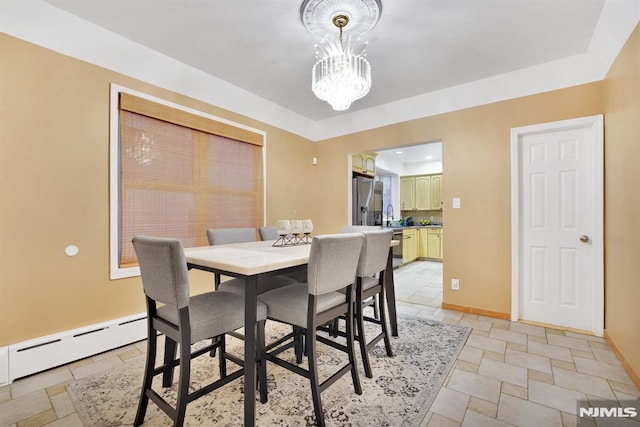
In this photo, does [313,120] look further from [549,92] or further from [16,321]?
[16,321]

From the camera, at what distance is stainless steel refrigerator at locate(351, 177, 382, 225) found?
4820mm

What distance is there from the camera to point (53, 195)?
7.06ft

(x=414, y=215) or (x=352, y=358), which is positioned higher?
(x=414, y=215)

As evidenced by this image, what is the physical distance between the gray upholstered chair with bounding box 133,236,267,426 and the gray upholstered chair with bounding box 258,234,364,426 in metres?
0.14

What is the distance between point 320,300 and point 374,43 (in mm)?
2246

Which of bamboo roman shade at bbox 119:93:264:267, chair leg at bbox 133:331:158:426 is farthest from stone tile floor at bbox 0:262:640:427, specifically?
bamboo roman shade at bbox 119:93:264:267

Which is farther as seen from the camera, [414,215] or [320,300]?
[414,215]

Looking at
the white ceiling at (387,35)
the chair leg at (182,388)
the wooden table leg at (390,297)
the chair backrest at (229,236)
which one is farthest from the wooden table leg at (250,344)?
the white ceiling at (387,35)

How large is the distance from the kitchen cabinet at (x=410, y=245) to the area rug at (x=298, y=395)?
3733 mm

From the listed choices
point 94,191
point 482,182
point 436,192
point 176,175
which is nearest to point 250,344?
point 94,191

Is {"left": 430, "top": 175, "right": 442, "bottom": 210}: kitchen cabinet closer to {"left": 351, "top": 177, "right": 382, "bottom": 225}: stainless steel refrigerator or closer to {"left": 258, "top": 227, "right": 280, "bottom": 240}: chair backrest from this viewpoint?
{"left": 351, "top": 177, "right": 382, "bottom": 225}: stainless steel refrigerator

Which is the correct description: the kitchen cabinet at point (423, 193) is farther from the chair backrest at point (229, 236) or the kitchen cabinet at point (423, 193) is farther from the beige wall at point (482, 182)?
the chair backrest at point (229, 236)

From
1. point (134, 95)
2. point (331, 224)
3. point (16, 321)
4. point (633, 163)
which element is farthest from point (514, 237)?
point (16, 321)

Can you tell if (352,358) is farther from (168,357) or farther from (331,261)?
(168,357)
